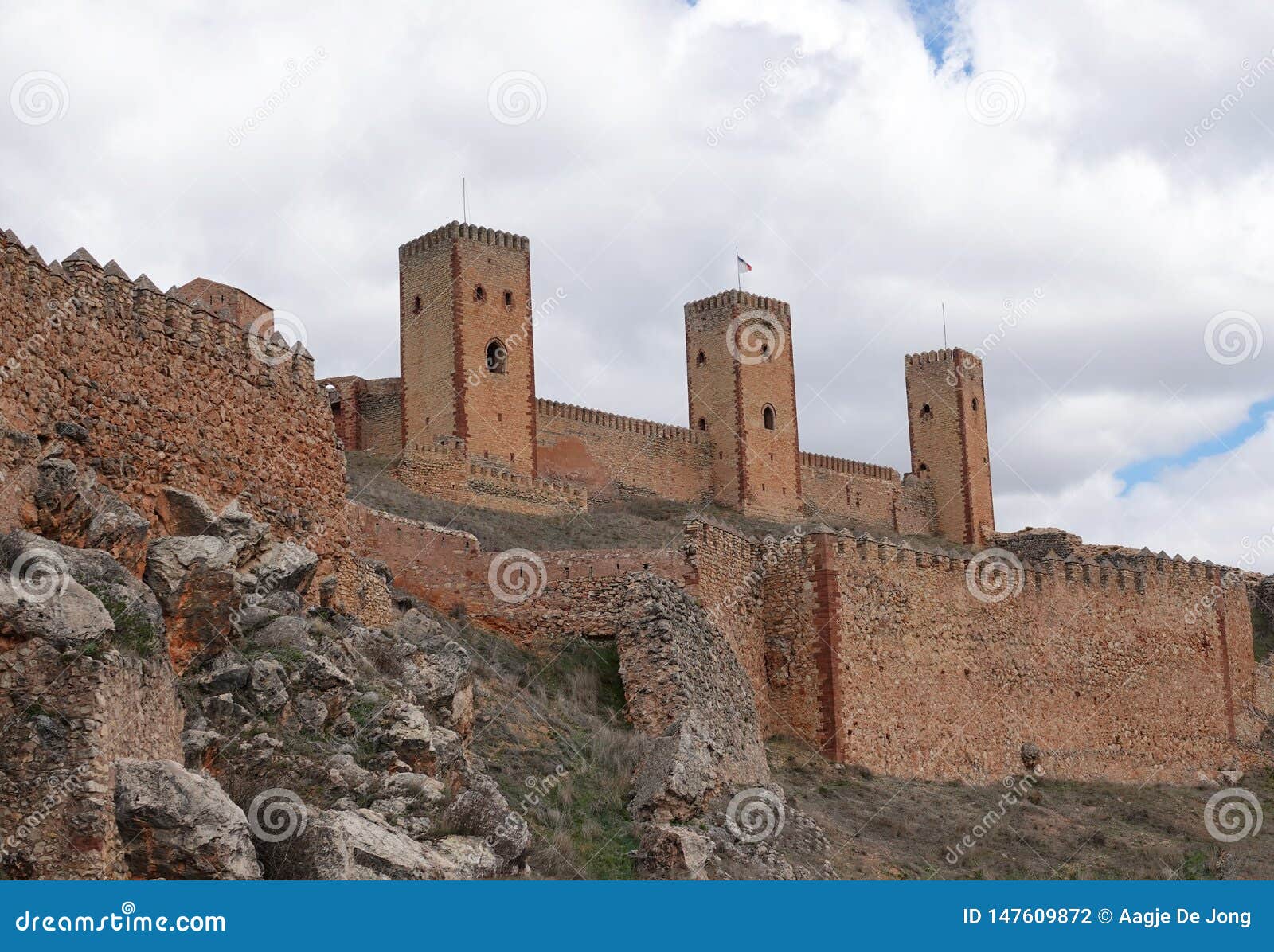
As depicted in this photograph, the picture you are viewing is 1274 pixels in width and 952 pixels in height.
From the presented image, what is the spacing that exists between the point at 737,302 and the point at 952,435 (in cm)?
1257

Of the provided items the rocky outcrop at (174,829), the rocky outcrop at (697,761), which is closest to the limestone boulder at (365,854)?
the rocky outcrop at (174,829)

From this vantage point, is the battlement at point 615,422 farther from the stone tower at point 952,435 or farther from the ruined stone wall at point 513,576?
the ruined stone wall at point 513,576

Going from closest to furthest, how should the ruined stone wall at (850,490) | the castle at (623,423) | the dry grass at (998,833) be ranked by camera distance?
the dry grass at (998,833) < the castle at (623,423) < the ruined stone wall at (850,490)

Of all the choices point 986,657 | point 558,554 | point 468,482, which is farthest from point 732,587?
point 468,482

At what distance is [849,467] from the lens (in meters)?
57.2

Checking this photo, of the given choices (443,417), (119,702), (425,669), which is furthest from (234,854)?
(443,417)

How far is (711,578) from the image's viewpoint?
1878 cm

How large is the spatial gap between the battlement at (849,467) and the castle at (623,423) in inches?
2.7

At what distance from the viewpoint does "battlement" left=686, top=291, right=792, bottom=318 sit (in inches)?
2041

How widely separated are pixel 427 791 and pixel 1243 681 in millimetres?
21926

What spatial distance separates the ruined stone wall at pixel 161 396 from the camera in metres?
10.9

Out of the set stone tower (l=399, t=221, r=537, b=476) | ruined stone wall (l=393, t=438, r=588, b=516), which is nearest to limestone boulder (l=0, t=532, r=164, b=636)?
ruined stone wall (l=393, t=438, r=588, b=516)

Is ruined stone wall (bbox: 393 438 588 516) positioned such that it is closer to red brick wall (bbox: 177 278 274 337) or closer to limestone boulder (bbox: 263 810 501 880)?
red brick wall (bbox: 177 278 274 337)

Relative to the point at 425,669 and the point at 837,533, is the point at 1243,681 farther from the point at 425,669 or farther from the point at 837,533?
the point at 425,669
